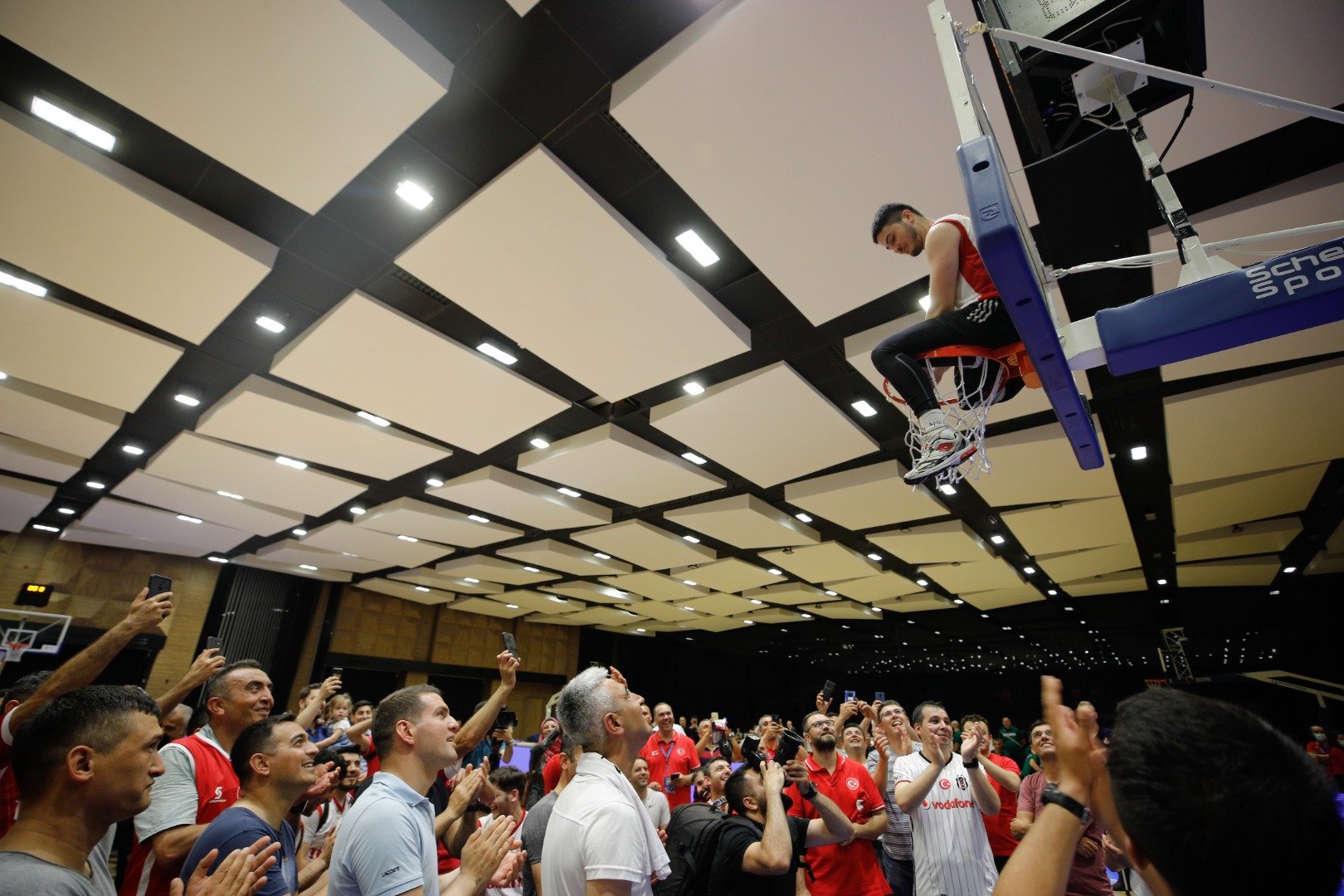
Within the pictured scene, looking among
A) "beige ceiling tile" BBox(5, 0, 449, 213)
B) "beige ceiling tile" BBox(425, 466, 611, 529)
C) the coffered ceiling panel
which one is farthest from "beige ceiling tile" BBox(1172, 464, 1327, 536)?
the coffered ceiling panel

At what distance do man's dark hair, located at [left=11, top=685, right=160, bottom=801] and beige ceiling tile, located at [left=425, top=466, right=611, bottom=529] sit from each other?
4221mm

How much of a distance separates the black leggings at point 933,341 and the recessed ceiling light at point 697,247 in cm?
140

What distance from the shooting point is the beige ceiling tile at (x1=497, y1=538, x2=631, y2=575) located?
8.11 meters

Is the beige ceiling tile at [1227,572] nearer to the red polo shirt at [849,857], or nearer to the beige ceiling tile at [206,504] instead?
the red polo shirt at [849,857]

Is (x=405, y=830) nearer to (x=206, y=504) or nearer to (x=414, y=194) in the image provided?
(x=414, y=194)

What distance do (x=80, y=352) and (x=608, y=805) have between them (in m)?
4.60

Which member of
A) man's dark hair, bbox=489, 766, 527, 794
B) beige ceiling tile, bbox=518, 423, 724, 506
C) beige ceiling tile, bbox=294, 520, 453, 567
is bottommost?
man's dark hair, bbox=489, 766, 527, 794

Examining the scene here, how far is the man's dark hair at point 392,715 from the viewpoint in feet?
6.82

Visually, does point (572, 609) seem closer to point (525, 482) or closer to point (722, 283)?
point (525, 482)

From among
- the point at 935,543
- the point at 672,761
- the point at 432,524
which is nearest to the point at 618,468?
the point at 672,761

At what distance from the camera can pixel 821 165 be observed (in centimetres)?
258

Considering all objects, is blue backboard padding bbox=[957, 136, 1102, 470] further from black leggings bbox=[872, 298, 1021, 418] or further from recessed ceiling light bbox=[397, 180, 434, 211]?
recessed ceiling light bbox=[397, 180, 434, 211]

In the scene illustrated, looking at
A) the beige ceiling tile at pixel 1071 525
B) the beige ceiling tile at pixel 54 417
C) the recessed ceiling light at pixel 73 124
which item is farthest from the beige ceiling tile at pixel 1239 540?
the beige ceiling tile at pixel 54 417

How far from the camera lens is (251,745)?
7.17ft
